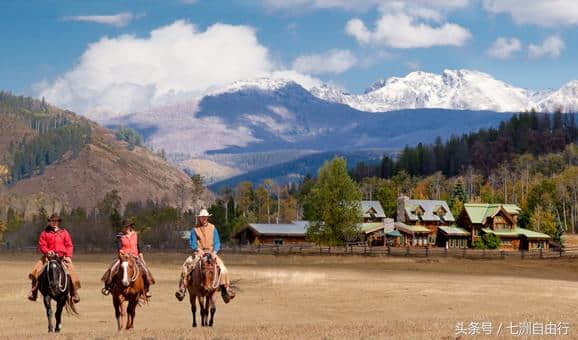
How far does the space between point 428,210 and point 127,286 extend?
116 metres

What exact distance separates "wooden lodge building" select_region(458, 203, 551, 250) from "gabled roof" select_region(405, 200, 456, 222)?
485 centimetres

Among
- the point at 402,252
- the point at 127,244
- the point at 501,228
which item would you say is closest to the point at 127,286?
the point at 127,244

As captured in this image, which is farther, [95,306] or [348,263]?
[348,263]

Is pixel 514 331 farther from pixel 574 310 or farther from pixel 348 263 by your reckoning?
pixel 348 263

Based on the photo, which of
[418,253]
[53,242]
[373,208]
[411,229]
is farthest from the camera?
[373,208]

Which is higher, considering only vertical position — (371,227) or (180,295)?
(371,227)

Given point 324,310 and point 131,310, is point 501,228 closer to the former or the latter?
point 324,310

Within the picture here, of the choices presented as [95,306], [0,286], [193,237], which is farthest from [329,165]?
[193,237]

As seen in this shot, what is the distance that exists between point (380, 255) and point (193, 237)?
75505 millimetres

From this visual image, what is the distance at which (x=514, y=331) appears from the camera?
80.5ft

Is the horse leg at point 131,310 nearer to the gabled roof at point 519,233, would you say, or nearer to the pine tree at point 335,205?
the pine tree at point 335,205

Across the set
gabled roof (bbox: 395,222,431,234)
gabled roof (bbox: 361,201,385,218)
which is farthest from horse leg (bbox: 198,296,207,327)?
gabled roof (bbox: 361,201,385,218)

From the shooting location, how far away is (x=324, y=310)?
40.1m

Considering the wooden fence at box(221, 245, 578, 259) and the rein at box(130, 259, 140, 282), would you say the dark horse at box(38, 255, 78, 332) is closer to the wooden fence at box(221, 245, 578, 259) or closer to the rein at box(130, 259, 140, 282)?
the rein at box(130, 259, 140, 282)
